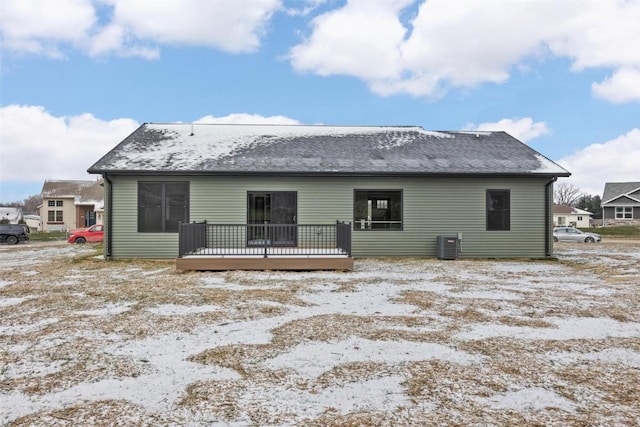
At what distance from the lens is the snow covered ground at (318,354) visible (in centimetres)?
262

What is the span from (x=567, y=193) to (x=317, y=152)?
76480 mm

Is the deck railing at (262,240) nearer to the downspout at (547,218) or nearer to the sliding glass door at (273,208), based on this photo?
the sliding glass door at (273,208)

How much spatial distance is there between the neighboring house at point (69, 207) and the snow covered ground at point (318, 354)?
3723 centimetres

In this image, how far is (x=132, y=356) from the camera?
143 inches

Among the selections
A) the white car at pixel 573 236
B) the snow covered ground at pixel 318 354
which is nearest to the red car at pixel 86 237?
the snow covered ground at pixel 318 354

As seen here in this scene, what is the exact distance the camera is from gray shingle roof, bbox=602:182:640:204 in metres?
40.5

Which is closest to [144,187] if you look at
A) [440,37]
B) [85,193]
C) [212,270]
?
[212,270]

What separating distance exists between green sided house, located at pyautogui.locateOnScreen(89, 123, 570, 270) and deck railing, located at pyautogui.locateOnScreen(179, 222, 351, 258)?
2.0 inches

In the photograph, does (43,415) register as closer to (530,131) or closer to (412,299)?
(412,299)

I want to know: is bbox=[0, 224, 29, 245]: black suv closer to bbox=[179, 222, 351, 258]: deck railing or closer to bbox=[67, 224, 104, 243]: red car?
bbox=[67, 224, 104, 243]: red car

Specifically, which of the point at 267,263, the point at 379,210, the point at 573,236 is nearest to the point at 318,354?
the point at 267,263

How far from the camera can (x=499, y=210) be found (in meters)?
12.2

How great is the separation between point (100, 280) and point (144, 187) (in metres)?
4.20

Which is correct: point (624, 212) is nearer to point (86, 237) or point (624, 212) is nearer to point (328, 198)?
point (328, 198)
